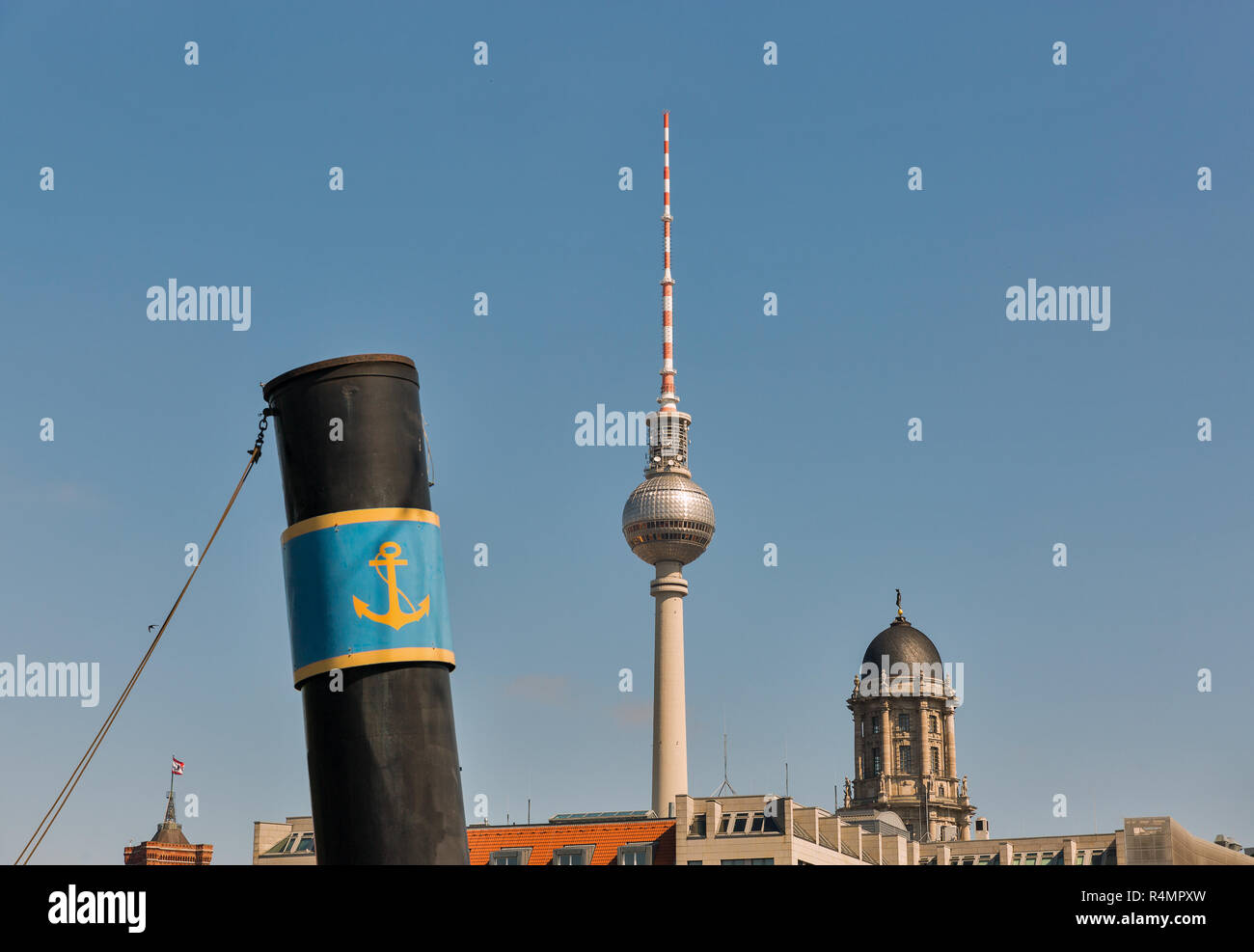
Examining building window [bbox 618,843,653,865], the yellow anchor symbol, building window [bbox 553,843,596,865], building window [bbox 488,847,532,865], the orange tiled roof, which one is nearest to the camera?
the yellow anchor symbol

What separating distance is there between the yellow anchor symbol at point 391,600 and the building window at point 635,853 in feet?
333

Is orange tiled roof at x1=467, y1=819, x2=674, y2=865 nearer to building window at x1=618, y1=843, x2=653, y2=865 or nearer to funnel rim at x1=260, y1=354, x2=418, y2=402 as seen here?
building window at x1=618, y1=843, x2=653, y2=865

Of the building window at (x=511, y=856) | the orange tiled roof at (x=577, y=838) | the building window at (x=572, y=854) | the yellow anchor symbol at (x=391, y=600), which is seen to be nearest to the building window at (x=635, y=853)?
the orange tiled roof at (x=577, y=838)

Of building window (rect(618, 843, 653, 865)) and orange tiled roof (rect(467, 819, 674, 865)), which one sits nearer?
building window (rect(618, 843, 653, 865))

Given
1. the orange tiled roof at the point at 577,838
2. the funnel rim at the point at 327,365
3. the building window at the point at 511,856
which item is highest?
the funnel rim at the point at 327,365

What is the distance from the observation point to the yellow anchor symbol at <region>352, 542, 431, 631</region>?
19922mm

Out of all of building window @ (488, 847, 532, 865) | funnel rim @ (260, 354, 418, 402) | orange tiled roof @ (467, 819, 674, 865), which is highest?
funnel rim @ (260, 354, 418, 402)

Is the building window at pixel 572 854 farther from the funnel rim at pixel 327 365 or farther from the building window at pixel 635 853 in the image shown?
the funnel rim at pixel 327 365

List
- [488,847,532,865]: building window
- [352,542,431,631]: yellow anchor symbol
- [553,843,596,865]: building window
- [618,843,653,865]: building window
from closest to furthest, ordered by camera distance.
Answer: [352,542,431,631]: yellow anchor symbol
[618,843,653,865]: building window
[553,843,596,865]: building window
[488,847,532,865]: building window

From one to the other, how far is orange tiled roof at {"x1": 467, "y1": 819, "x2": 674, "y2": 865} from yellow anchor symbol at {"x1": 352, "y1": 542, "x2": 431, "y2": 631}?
103731 millimetres

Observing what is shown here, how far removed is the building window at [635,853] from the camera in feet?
393

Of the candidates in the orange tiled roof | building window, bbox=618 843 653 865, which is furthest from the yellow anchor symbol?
the orange tiled roof

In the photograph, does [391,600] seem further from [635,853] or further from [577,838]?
[577,838]

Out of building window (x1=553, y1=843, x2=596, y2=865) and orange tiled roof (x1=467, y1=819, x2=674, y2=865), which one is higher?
orange tiled roof (x1=467, y1=819, x2=674, y2=865)
